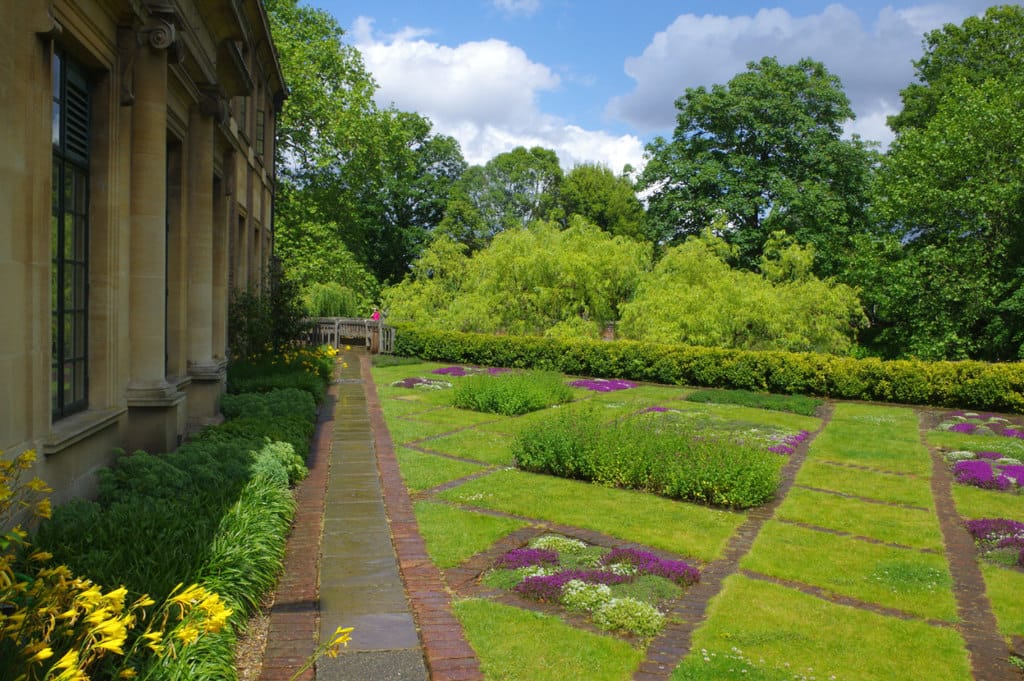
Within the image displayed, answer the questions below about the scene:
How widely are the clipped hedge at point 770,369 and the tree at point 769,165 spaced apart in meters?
14.1

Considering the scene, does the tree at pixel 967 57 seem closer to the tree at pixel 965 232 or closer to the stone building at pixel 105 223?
the tree at pixel 965 232

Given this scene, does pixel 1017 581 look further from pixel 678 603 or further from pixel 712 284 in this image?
pixel 712 284

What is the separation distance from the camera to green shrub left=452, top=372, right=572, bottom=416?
17.4 metres

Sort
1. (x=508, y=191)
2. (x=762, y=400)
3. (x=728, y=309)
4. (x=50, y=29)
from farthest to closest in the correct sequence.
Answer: (x=508, y=191) → (x=728, y=309) → (x=762, y=400) → (x=50, y=29)

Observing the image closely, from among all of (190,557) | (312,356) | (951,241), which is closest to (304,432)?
(190,557)

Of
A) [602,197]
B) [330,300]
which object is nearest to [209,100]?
[330,300]

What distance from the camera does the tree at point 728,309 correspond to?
994 inches

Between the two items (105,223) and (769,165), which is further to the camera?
(769,165)

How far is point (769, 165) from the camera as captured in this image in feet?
126

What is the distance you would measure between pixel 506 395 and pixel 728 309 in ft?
36.0

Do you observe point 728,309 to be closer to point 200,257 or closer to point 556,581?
point 200,257

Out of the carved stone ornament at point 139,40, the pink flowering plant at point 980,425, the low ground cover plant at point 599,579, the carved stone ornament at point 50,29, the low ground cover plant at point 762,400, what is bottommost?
the low ground cover plant at point 599,579

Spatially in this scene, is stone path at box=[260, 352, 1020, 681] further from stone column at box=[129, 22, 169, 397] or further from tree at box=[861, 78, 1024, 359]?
tree at box=[861, 78, 1024, 359]

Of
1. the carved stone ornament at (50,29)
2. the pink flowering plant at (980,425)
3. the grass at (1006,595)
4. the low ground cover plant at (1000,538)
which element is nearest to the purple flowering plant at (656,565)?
the grass at (1006,595)
